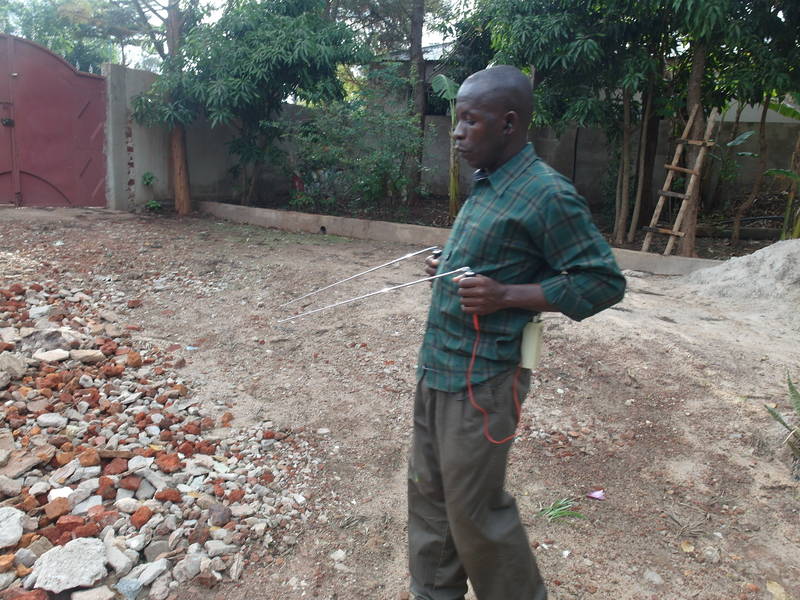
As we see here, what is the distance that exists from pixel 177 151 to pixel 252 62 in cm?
195

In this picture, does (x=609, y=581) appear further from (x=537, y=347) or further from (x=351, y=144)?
(x=351, y=144)

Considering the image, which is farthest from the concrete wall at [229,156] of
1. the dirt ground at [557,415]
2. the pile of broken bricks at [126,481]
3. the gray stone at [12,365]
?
the gray stone at [12,365]

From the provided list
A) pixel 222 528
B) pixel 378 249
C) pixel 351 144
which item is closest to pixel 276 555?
pixel 222 528

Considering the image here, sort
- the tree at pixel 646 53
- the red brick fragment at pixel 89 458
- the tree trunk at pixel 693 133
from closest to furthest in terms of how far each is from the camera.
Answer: the red brick fragment at pixel 89 458
the tree at pixel 646 53
the tree trunk at pixel 693 133

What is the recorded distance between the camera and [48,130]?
8906 mm

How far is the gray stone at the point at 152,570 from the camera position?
2.28 metres

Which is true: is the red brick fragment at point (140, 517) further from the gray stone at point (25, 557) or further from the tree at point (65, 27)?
the tree at point (65, 27)

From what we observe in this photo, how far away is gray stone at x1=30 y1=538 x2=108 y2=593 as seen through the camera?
85.7 inches

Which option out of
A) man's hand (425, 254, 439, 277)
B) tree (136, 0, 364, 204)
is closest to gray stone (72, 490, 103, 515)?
man's hand (425, 254, 439, 277)

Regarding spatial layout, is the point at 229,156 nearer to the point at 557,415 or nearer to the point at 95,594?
the point at 557,415

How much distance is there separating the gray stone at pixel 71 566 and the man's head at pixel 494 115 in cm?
187

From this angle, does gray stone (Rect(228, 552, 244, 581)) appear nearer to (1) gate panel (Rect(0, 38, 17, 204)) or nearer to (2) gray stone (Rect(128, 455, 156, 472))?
(2) gray stone (Rect(128, 455, 156, 472))

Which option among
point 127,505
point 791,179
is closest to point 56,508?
point 127,505

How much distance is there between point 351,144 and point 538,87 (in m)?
2.65
